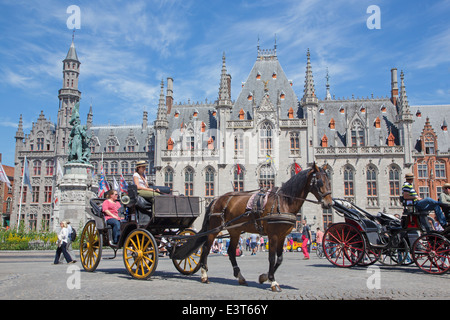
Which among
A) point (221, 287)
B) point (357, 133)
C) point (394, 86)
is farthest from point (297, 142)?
point (221, 287)

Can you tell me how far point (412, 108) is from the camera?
46.0 m

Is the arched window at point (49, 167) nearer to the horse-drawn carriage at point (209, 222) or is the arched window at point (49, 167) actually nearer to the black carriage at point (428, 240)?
the horse-drawn carriage at point (209, 222)

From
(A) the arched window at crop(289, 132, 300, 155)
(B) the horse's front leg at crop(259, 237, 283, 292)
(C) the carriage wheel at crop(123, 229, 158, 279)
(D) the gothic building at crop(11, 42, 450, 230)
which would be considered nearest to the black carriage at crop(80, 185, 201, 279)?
(C) the carriage wheel at crop(123, 229, 158, 279)

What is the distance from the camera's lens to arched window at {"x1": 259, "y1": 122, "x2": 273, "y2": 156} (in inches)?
1608

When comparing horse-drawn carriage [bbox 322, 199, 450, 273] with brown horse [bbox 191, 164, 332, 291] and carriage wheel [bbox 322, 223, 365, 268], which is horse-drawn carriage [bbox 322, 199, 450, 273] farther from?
brown horse [bbox 191, 164, 332, 291]

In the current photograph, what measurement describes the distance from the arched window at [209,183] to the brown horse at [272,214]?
32.7 m

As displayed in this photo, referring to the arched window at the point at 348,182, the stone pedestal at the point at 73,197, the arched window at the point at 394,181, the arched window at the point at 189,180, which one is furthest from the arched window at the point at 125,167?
the arched window at the point at 394,181

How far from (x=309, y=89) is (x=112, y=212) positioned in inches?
1373

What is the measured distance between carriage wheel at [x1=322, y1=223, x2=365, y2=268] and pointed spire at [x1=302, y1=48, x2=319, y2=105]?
3147 centimetres

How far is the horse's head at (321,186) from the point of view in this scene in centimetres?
750

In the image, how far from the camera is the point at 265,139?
41.2m
